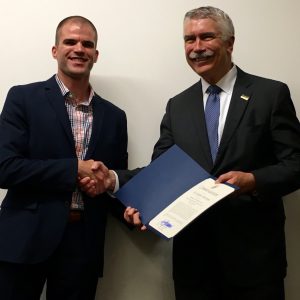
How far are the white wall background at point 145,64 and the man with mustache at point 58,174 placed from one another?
20cm

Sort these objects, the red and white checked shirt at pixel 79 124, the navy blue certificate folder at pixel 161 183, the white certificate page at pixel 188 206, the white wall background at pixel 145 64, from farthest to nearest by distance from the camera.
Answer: the white wall background at pixel 145 64
the red and white checked shirt at pixel 79 124
the navy blue certificate folder at pixel 161 183
the white certificate page at pixel 188 206

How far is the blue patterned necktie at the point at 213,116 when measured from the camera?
1524 millimetres

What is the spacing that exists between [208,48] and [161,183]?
0.61m

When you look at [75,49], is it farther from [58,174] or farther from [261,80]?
[261,80]

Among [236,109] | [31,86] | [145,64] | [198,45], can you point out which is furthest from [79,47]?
[236,109]

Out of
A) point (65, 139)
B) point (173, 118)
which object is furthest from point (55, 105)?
point (173, 118)

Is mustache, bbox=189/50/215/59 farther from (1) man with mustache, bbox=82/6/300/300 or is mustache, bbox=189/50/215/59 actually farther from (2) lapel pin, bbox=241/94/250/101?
(2) lapel pin, bbox=241/94/250/101

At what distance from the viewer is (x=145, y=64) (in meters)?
1.94

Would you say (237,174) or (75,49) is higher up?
(75,49)

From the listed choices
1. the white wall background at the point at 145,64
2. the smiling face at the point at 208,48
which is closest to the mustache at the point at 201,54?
the smiling face at the point at 208,48

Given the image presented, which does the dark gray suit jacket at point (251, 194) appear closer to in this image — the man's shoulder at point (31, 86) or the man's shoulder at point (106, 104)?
the man's shoulder at point (106, 104)

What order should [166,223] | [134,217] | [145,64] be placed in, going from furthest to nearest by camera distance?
[145,64], [134,217], [166,223]

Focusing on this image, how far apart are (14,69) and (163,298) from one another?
54.5 inches

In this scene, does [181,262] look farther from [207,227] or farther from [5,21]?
[5,21]
